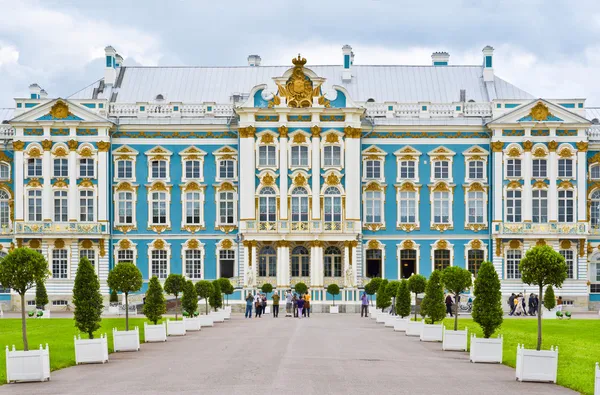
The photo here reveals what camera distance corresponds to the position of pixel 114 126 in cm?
7381

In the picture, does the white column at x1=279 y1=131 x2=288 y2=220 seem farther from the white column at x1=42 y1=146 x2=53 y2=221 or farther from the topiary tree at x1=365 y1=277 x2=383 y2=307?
the white column at x1=42 y1=146 x2=53 y2=221

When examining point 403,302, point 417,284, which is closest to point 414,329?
point 403,302

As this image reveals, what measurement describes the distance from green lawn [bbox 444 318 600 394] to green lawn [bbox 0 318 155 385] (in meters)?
13.7

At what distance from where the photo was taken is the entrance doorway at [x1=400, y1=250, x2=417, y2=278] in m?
74.8

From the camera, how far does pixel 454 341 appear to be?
35625 millimetres

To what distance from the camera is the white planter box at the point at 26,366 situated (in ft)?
86.8

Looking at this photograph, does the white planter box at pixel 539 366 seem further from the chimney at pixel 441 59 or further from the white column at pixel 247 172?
the chimney at pixel 441 59

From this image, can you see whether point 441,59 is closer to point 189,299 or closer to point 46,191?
point 46,191

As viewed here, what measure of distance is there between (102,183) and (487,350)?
47033 millimetres

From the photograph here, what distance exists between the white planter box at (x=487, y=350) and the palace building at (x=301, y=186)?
130 feet

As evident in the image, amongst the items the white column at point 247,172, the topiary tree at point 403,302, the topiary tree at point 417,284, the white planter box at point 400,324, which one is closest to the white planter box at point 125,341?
the white planter box at point 400,324

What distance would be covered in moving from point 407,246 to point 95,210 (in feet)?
73.6

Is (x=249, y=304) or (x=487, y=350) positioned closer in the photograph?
(x=487, y=350)

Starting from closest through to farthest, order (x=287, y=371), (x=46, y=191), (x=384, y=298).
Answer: (x=287, y=371)
(x=384, y=298)
(x=46, y=191)
